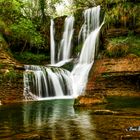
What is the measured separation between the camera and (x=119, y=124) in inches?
500

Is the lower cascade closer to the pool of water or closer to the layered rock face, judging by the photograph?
the layered rock face

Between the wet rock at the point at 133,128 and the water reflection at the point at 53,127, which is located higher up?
the wet rock at the point at 133,128

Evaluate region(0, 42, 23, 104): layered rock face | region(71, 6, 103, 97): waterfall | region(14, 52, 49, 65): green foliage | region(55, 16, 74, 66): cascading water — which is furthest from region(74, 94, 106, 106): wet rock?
region(14, 52, 49, 65): green foliage

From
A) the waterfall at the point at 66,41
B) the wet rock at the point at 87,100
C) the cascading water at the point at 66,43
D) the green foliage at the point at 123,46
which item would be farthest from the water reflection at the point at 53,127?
the waterfall at the point at 66,41

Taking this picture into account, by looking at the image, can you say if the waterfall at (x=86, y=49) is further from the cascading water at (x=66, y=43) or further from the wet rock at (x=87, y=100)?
the wet rock at (x=87, y=100)

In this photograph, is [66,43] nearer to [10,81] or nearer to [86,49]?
[86,49]

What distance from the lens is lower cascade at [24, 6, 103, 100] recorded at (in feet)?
94.6

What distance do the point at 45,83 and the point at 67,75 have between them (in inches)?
119

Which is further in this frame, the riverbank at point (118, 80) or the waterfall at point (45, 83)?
the riverbank at point (118, 80)

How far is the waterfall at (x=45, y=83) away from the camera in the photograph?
2844 centimetres

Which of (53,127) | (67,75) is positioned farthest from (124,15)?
(53,127)

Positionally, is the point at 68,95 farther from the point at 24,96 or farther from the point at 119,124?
the point at 119,124

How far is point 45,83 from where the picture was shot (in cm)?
2958

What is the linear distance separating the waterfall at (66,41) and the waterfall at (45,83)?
6.58 meters
